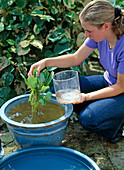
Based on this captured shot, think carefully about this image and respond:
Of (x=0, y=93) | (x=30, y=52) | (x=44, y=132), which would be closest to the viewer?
(x=44, y=132)

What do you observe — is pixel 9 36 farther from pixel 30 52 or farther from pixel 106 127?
pixel 106 127

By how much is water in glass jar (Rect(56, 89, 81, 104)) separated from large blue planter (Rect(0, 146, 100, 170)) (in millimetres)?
295

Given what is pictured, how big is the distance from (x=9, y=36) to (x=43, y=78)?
2.76 ft

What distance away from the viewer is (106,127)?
1657 millimetres

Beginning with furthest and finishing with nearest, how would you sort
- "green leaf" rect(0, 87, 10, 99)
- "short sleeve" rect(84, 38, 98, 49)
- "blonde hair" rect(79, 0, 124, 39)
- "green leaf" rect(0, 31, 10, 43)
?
"green leaf" rect(0, 31, 10, 43) → "green leaf" rect(0, 87, 10, 99) → "short sleeve" rect(84, 38, 98, 49) → "blonde hair" rect(79, 0, 124, 39)

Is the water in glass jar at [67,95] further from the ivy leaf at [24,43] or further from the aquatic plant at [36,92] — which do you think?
the ivy leaf at [24,43]

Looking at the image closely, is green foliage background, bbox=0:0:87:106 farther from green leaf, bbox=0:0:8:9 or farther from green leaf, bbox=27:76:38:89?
green leaf, bbox=27:76:38:89

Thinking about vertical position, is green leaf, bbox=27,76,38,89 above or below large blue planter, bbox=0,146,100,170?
above

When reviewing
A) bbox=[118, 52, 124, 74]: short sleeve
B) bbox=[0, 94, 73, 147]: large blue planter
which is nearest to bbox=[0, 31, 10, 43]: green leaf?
bbox=[0, 94, 73, 147]: large blue planter

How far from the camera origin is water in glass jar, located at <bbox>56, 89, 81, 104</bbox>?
4.92 ft

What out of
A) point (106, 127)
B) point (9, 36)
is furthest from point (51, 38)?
point (106, 127)

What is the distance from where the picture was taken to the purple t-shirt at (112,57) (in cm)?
157

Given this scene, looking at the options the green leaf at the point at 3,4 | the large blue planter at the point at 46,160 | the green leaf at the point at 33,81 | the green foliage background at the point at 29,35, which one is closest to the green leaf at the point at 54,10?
the green foliage background at the point at 29,35

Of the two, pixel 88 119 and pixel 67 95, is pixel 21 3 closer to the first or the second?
pixel 67 95
